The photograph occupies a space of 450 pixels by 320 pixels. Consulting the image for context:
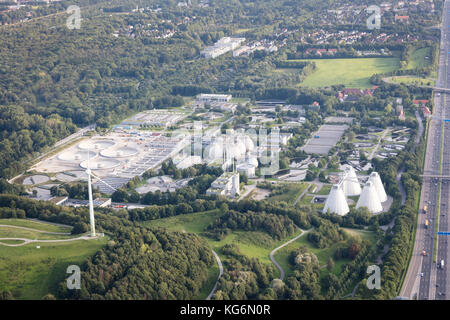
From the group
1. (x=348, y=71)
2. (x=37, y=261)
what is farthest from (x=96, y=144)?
(x=348, y=71)

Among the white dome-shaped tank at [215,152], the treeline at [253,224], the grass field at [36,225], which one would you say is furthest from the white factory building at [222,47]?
the grass field at [36,225]

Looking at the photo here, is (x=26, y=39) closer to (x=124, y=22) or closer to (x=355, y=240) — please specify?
(x=124, y=22)

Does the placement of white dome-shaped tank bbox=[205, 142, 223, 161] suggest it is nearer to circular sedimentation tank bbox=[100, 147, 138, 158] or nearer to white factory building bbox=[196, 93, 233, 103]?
circular sedimentation tank bbox=[100, 147, 138, 158]

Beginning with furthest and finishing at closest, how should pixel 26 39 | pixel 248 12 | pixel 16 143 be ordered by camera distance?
pixel 248 12 → pixel 26 39 → pixel 16 143

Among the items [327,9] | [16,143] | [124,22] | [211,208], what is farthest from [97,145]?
[327,9]

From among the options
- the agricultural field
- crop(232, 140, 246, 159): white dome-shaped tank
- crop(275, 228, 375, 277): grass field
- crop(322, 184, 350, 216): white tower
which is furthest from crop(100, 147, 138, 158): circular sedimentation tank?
crop(275, 228, 375, 277): grass field
